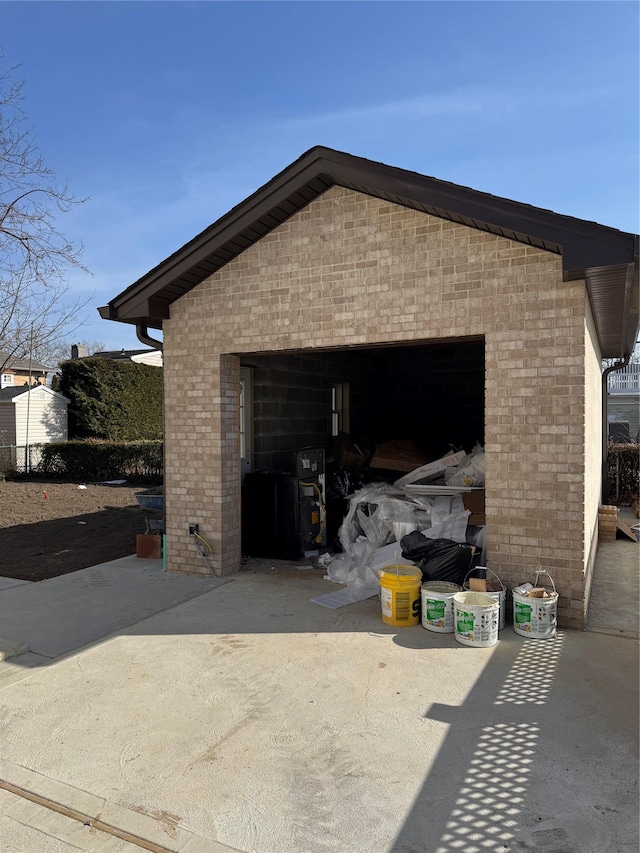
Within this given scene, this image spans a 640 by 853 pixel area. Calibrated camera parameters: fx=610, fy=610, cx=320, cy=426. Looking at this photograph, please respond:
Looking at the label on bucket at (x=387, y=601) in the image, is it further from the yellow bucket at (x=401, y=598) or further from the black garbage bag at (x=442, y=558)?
the black garbage bag at (x=442, y=558)

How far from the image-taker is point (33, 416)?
2378 cm

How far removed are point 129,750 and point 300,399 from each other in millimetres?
6657

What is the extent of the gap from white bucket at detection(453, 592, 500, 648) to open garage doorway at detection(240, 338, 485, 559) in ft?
8.47

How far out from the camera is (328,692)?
4305 millimetres

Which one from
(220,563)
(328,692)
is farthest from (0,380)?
(328,692)

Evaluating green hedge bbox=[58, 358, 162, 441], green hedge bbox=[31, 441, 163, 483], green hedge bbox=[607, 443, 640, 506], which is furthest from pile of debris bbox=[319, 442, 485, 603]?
green hedge bbox=[58, 358, 162, 441]

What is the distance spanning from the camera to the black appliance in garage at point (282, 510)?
820cm

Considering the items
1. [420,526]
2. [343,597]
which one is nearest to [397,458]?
[420,526]

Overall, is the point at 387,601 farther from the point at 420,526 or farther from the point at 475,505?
→ the point at 475,505

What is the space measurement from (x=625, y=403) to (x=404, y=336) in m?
24.6

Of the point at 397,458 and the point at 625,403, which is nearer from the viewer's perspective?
the point at 397,458

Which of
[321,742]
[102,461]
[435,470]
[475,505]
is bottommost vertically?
[321,742]

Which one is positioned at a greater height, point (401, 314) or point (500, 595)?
point (401, 314)

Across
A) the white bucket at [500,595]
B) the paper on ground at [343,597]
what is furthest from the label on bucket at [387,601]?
the white bucket at [500,595]
